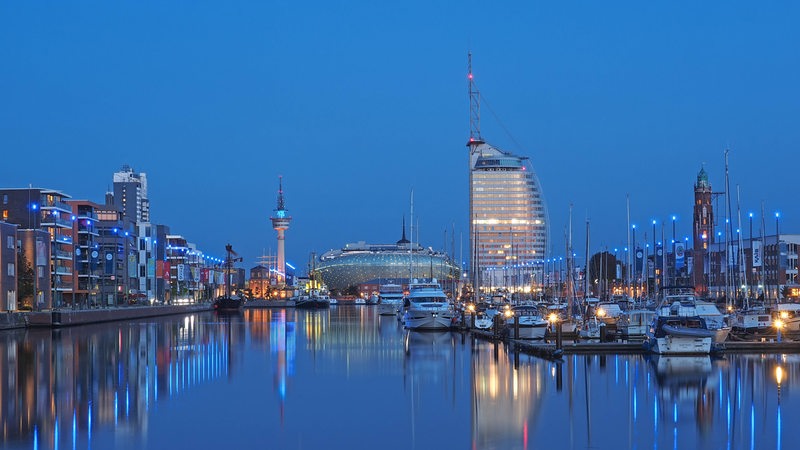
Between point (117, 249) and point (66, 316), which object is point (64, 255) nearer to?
point (117, 249)

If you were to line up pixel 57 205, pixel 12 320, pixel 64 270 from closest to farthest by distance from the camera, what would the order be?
pixel 12 320 < pixel 57 205 < pixel 64 270

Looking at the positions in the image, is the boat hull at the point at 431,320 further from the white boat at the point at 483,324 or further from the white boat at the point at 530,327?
the white boat at the point at 530,327

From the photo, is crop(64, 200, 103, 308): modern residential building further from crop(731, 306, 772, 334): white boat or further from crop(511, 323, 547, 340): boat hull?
crop(731, 306, 772, 334): white boat

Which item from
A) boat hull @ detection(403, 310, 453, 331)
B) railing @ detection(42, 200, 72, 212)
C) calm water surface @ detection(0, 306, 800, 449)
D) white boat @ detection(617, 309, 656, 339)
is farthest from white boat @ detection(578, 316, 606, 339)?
railing @ detection(42, 200, 72, 212)

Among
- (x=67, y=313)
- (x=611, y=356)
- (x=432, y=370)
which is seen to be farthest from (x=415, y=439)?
(x=67, y=313)

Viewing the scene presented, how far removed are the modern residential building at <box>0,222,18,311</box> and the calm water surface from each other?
151ft

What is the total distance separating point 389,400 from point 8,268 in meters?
81.7

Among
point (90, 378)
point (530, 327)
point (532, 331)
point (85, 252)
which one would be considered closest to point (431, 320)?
point (530, 327)

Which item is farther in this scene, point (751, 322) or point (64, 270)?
point (64, 270)

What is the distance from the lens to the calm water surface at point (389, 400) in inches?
1212

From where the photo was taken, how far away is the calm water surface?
3080 cm

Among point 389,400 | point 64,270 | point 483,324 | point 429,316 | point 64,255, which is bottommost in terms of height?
point 389,400

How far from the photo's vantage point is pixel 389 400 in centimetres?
4041

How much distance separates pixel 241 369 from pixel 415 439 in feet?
78.2
